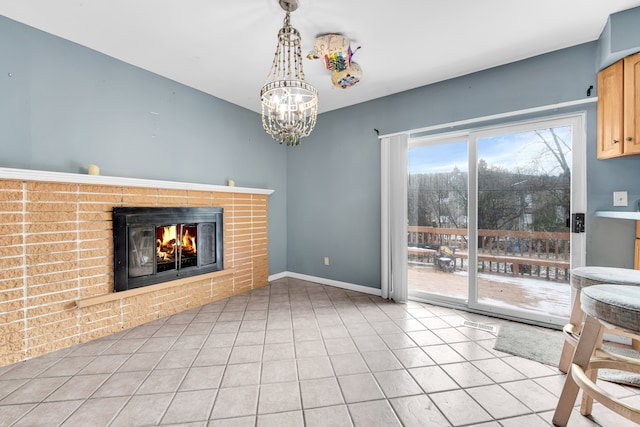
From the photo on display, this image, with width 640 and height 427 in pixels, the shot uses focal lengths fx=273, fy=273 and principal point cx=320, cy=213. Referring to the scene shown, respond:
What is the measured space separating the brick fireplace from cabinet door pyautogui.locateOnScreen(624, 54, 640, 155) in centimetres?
389

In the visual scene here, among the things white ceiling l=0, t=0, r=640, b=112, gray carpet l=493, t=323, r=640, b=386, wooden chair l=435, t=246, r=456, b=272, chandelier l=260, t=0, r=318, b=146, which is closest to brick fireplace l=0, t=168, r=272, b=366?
white ceiling l=0, t=0, r=640, b=112

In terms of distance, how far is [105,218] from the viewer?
251cm

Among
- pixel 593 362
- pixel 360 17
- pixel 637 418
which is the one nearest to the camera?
pixel 637 418

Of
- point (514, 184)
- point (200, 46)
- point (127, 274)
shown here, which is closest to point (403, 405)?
point (514, 184)

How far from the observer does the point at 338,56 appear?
236 cm

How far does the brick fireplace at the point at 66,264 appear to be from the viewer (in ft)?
6.67

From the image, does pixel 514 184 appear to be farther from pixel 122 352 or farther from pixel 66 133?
pixel 66 133

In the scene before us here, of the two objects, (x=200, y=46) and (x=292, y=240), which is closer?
(x=200, y=46)

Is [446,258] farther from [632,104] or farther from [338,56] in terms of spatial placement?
[338,56]

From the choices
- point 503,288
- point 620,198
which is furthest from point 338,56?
point 503,288

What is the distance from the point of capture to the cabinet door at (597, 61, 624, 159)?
7.02 feet

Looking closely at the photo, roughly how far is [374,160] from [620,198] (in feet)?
7.63

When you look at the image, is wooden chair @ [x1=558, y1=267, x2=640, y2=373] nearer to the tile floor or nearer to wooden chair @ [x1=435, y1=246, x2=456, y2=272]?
the tile floor

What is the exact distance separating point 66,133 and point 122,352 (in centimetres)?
193
